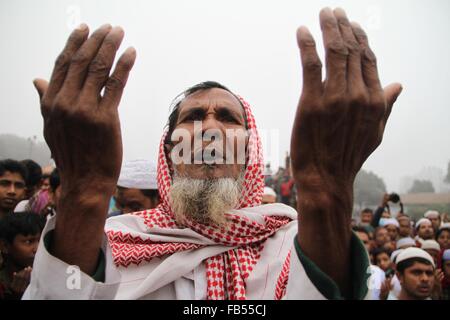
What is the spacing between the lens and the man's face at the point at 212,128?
8.79ft

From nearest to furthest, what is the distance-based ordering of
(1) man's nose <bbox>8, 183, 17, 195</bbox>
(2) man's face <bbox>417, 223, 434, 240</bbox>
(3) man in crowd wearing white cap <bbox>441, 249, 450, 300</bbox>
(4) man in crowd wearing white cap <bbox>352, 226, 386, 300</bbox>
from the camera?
(4) man in crowd wearing white cap <bbox>352, 226, 386, 300</bbox>
(1) man's nose <bbox>8, 183, 17, 195</bbox>
(3) man in crowd wearing white cap <bbox>441, 249, 450, 300</bbox>
(2) man's face <bbox>417, 223, 434, 240</bbox>

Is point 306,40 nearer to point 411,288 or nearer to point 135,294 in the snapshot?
point 135,294

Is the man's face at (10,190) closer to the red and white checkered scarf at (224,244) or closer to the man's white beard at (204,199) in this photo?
the red and white checkered scarf at (224,244)

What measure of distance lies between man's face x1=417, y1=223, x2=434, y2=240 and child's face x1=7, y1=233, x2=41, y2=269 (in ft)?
26.4

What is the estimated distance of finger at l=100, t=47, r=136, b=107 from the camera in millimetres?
1616

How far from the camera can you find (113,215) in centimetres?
521

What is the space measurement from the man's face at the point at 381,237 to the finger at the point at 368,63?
7.49 metres

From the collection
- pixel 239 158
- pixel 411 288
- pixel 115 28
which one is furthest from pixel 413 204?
pixel 115 28

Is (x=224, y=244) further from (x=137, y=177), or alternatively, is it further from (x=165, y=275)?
(x=137, y=177)

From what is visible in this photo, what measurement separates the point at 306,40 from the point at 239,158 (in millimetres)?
1396

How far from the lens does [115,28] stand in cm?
164

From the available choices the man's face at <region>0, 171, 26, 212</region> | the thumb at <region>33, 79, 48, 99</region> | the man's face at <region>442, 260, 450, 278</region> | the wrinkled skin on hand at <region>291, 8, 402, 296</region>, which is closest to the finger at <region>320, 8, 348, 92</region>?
the wrinkled skin on hand at <region>291, 8, 402, 296</region>

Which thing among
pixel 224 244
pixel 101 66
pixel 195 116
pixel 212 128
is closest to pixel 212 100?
pixel 195 116

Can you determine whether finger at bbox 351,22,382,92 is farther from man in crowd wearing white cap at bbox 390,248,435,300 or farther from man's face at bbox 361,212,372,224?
man's face at bbox 361,212,372,224
